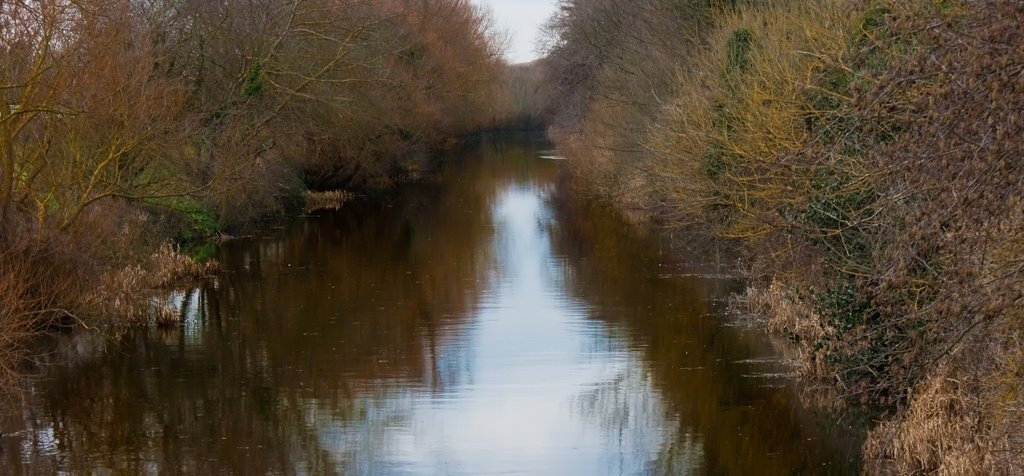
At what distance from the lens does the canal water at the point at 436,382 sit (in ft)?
38.7

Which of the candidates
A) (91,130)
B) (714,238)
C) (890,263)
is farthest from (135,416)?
(714,238)

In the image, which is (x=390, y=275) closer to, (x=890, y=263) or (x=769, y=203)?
(x=769, y=203)

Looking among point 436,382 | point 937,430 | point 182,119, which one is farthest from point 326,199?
point 937,430

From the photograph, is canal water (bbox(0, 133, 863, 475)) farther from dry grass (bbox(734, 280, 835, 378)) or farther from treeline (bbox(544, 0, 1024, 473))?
treeline (bbox(544, 0, 1024, 473))

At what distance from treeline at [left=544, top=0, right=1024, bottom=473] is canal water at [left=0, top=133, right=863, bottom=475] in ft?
4.08

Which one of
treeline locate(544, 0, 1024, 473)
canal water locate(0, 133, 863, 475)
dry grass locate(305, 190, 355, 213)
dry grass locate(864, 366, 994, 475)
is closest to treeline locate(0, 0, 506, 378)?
dry grass locate(305, 190, 355, 213)

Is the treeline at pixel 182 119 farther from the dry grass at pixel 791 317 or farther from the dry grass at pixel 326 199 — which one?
the dry grass at pixel 791 317

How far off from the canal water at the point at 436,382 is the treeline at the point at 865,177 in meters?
1.24

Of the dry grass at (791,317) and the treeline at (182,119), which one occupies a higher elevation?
the treeline at (182,119)

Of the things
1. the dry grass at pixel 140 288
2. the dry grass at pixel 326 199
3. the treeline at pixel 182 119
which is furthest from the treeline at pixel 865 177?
the dry grass at pixel 140 288

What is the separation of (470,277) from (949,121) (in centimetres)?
1725

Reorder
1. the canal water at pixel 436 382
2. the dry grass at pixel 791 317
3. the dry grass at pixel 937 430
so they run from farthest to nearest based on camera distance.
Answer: the dry grass at pixel 791 317, the canal water at pixel 436 382, the dry grass at pixel 937 430

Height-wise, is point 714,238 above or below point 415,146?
below

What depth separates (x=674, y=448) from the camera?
12109 mm
